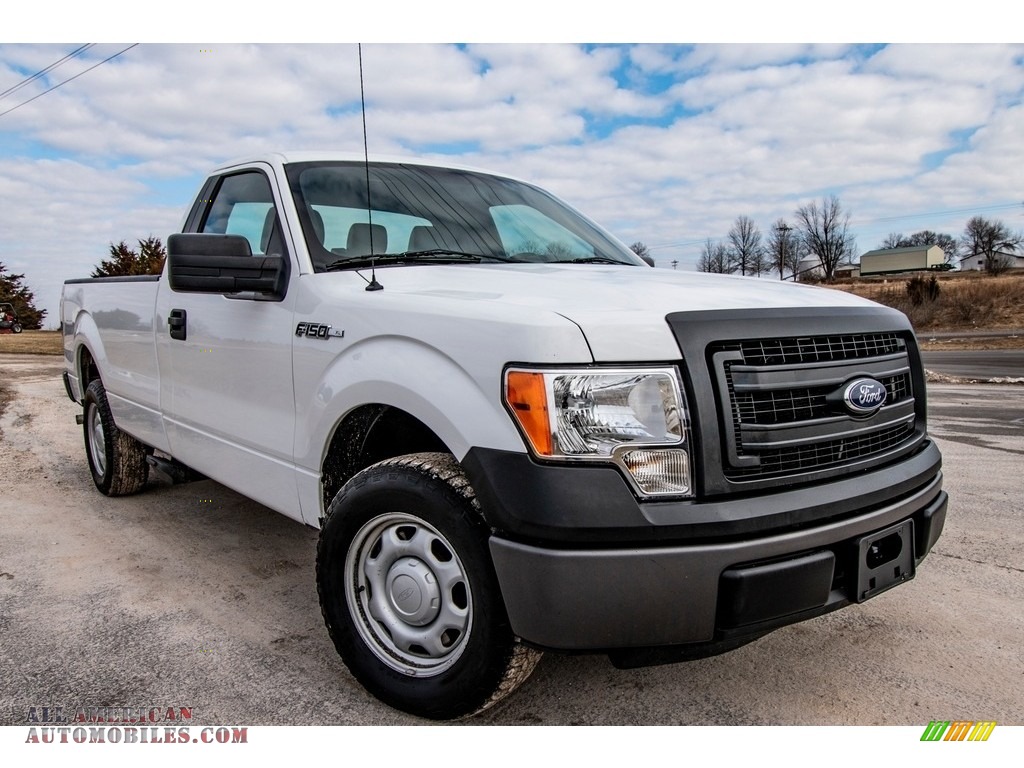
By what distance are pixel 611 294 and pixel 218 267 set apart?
1.49 metres

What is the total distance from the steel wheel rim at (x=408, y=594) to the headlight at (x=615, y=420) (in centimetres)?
47

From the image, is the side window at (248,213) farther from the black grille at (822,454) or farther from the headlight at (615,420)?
the black grille at (822,454)

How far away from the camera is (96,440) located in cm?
534

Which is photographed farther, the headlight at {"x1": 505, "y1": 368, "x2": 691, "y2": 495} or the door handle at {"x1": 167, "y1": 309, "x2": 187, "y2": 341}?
the door handle at {"x1": 167, "y1": 309, "x2": 187, "y2": 341}

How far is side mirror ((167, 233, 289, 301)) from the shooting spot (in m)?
2.86

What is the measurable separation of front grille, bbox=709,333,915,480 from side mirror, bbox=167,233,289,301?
1.78 meters

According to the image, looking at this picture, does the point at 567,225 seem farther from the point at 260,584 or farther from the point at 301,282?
Answer: the point at 260,584

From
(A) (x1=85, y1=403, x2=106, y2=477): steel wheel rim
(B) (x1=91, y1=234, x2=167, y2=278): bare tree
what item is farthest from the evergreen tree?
(A) (x1=85, y1=403, x2=106, y2=477): steel wheel rim

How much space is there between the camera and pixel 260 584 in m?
3.55

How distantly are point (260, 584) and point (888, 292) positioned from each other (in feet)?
157

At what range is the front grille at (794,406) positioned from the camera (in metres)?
2.09

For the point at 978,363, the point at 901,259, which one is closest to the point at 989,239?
the point at 901,259

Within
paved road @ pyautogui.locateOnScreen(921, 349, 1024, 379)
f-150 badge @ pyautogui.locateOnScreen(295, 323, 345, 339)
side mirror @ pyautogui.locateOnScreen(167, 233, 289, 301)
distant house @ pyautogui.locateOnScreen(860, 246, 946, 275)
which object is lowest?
paved road @ pyautogui.locateOnScreen(921, 349, 1024, 379)

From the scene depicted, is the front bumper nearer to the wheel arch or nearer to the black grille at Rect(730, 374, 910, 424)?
the black grille at Rect(730, 374, 910, 424)
